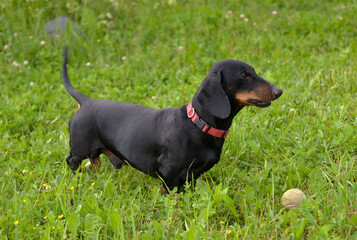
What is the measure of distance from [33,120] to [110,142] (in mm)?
1612

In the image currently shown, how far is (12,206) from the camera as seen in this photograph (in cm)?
284

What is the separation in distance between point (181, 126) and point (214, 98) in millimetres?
322

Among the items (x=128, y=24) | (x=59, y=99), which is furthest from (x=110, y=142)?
(x=128, y=24)

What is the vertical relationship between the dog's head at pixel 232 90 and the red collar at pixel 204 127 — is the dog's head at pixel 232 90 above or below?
above

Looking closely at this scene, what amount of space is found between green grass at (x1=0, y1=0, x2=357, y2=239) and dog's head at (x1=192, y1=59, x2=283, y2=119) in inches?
22.6

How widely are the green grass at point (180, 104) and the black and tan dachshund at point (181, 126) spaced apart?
20 centimetres

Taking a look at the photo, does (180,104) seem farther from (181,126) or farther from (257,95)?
(257,95)

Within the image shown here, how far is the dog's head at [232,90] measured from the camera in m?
2.71

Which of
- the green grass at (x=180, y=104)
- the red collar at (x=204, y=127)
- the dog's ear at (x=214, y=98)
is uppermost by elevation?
the dog's ear at (x=214, y=98)

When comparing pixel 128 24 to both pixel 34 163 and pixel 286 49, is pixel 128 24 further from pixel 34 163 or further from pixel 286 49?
pixel 34 163

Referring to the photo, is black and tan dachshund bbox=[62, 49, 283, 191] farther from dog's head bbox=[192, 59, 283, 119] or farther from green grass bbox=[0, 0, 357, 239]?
green grass bbox=[0, 0, 357, 239]

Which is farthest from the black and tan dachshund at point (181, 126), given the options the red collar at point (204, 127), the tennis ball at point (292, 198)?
the tennis ball at point (292, 198)

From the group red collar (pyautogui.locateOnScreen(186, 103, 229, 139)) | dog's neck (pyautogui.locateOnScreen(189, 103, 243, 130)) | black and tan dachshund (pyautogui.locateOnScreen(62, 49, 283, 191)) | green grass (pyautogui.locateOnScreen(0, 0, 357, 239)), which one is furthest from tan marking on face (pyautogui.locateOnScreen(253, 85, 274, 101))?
green grass (pyautogui.locateOnScreen(0, 0, 357, 239))

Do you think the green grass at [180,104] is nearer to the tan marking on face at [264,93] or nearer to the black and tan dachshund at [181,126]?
the black and tan dachshund at [181,126]
